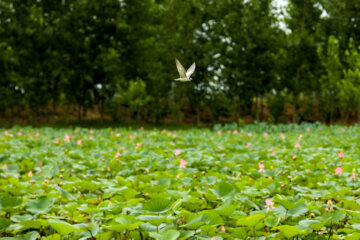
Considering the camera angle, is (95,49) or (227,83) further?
(227,83)

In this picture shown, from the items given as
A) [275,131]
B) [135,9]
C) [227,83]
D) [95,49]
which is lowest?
[275,131]

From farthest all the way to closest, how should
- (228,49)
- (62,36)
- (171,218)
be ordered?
(228,49)
(62,36)
(171,218)

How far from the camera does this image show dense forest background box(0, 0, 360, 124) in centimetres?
2108

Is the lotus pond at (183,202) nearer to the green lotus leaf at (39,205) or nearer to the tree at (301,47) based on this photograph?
the green lotus leaf at (39,205)

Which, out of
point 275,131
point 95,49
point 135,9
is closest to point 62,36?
point 95,49

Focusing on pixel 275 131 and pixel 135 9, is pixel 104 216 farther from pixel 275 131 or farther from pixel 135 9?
pixel 135 9

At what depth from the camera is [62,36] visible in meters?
21.7

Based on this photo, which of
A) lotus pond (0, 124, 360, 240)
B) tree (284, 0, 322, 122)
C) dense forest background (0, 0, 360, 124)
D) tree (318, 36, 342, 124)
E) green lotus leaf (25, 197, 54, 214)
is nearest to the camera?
lotus pond (0, 124, 360, 240)

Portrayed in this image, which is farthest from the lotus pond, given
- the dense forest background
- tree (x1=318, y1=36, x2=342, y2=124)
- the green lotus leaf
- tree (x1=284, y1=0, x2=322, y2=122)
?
tree (x1=284, y1=0, x2=322, y2=122)

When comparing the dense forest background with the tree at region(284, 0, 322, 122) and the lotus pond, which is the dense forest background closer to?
the tree at region(284, 0, 322, 122)

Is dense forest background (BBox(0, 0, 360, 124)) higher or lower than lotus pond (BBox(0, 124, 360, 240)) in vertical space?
higher

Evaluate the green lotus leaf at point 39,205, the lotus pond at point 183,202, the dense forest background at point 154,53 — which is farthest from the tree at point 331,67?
the green lotus leaf at point 39,205

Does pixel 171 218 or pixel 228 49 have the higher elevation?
pixel 228 49

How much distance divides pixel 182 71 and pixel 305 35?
858 inches
